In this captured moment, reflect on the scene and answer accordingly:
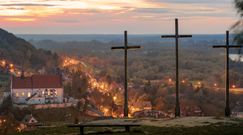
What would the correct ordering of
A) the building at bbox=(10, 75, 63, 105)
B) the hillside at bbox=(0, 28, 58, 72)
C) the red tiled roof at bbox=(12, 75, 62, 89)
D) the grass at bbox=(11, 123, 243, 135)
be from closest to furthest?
1. the grass at bbox=(11, 123, 243, 135)
2. the building at bbox=(10, 75, 63, 105)
3. the red tiled roof at bbox=(12, 75, 62, 89)
4. the hillside at bbox=(0, 28, 58, 72)

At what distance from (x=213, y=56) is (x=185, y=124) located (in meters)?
173

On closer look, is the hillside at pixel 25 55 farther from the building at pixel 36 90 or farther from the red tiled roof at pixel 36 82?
the building at pixel 36 90

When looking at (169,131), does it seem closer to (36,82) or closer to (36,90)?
(36,90)

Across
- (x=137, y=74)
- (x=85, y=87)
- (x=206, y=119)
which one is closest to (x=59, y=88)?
(x=85, y=87)

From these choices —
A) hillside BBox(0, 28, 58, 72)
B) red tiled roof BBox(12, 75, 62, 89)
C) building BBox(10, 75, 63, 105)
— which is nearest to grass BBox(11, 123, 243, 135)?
building BBox(10, 75, 63, 105)

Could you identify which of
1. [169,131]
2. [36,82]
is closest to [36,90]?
[36,82]

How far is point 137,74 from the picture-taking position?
16175 centimetres

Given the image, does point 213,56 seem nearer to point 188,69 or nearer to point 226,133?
point 188,69

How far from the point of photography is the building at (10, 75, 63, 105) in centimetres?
8506

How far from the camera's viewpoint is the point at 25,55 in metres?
163

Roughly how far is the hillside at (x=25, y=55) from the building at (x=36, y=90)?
57.6m

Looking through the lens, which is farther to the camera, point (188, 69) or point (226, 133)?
point (188, 69)

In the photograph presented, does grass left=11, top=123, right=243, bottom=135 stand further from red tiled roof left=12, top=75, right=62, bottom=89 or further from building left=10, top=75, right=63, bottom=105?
red tiled roof left=12, top=75, right=62, bottom=89

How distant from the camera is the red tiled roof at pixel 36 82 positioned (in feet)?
286
